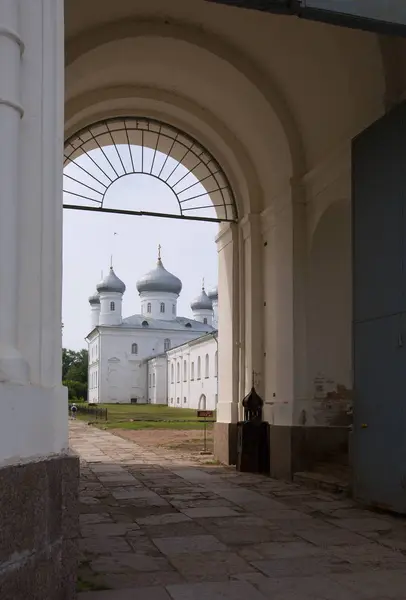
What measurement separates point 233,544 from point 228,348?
806 centimetres

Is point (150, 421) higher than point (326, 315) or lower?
lower

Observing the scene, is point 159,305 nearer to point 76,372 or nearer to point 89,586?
point 76,372

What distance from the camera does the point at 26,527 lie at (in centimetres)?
385

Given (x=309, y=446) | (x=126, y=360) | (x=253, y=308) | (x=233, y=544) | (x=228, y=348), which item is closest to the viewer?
(x=233, y=544)

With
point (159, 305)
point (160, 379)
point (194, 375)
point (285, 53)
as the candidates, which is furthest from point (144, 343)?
point (285, 53)

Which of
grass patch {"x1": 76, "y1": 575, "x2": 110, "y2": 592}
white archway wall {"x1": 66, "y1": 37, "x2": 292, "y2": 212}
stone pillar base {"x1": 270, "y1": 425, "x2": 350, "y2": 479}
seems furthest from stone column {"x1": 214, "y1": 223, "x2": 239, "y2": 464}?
grass patch {"x1": 76, "y1": 575, "x2": 110, "y2": 592}

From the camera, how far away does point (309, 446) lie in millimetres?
11289

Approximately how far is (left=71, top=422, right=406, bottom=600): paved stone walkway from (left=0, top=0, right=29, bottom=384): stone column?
1.92 metres

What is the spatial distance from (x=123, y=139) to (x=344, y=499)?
8.67 m

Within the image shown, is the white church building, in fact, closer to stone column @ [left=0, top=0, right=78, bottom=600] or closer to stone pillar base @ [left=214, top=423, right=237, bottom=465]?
stone pillar base @ [left=214, top=423, right=237, bottom=465]

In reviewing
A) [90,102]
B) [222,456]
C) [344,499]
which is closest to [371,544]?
[344,499]

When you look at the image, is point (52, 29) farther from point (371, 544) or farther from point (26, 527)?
point (371, 544)

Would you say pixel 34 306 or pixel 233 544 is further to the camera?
pixel 233 544

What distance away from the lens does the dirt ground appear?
18.0 meters
